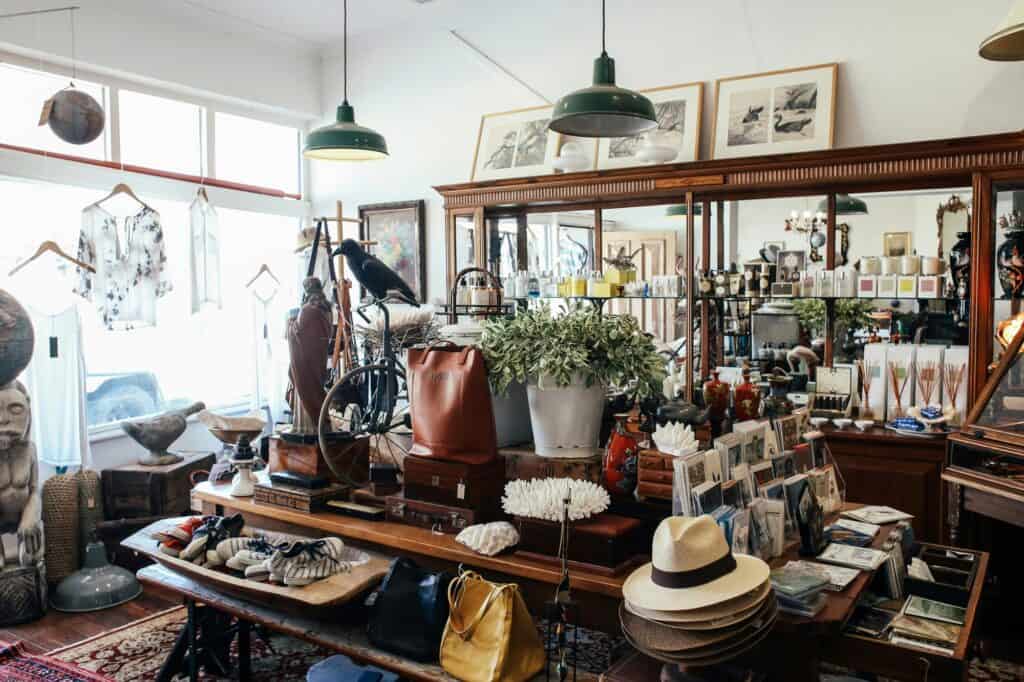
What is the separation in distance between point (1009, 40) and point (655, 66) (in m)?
2.39

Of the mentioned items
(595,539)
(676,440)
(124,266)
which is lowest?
(595,539)

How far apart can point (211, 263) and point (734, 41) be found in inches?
158

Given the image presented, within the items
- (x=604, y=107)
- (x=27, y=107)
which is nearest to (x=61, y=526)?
(x=27, y=107)

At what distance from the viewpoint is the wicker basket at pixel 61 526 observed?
14.9 ft

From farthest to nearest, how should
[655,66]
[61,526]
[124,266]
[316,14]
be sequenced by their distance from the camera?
[316,14]
[655,66]
[124,266]
[61,526]

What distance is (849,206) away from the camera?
437 centimetres

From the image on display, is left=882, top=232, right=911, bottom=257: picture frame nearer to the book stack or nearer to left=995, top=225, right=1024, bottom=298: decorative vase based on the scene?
left=995, top=225, right=1024, bottom=298: decorative vase

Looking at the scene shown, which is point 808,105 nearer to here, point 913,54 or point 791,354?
point 913,54

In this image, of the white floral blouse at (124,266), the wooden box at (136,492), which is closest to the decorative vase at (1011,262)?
the wooden box at (136,492)

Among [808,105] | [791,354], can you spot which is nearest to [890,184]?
[808,105]

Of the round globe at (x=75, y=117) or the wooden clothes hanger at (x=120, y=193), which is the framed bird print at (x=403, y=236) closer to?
the wooden clothes hanger at (x=120, y=193)

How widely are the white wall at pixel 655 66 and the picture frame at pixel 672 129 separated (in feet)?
0.28

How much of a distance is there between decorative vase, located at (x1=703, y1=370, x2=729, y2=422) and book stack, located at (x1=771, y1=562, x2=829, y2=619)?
0.63 metres

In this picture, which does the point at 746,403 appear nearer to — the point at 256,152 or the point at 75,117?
the point at 75,117
